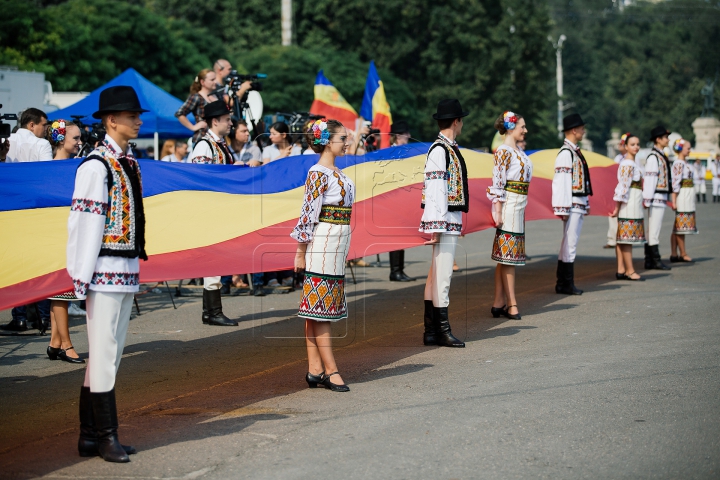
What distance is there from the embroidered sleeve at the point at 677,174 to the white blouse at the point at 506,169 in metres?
5.60

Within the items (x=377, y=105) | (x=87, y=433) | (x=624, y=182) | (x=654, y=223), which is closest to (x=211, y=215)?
(x=87, y=433)

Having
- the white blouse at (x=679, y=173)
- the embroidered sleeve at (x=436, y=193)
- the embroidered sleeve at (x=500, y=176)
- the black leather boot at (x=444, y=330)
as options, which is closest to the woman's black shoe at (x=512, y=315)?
the embroidered sleeve at (x=500, y=176)

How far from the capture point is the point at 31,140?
33.2 ft

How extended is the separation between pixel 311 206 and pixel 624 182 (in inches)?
279

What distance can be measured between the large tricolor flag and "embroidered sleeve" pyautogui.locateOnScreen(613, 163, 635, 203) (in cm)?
255

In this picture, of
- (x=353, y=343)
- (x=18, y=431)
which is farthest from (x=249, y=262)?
(x=18, y=431)

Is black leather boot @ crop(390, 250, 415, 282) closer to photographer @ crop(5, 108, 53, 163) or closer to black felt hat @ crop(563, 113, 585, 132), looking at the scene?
black felt hat @ crop(563, 113, 585, 132)

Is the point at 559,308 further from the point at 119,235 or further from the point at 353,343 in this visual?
the point at 119,235

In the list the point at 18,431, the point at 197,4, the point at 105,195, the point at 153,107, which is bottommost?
the point at 18,431

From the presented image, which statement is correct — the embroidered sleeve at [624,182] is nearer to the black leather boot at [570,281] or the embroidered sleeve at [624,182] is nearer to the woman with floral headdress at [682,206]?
the black leather boot at [570,281]

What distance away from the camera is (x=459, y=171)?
8430mm

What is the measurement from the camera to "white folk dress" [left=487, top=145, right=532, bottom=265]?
385 inches

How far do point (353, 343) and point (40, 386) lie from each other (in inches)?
113

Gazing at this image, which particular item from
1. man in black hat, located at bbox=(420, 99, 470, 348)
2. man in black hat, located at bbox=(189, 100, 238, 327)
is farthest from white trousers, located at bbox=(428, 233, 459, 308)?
man in black hat, located at bbox=(189, 100, 238, 327)
